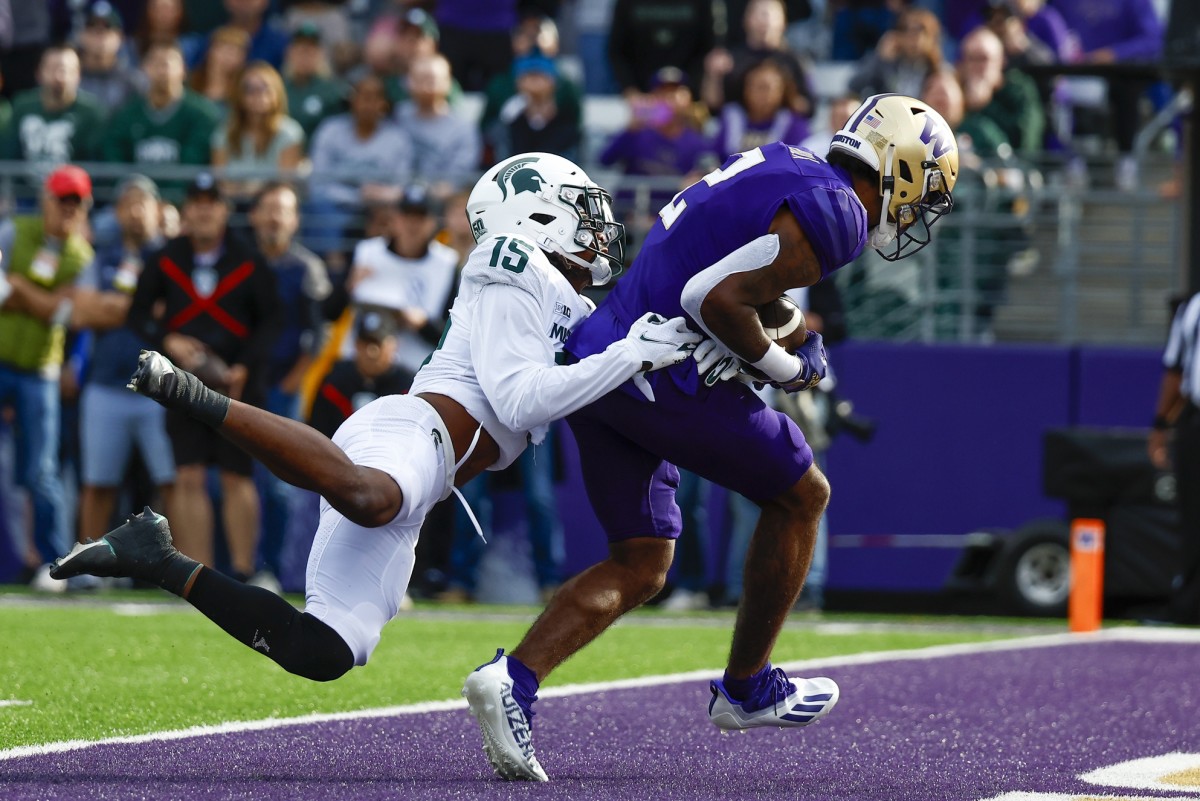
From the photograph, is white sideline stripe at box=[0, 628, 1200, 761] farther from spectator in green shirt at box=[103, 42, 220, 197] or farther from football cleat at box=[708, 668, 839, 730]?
spectator in green shirt at box=[103, 42, 220, 197]

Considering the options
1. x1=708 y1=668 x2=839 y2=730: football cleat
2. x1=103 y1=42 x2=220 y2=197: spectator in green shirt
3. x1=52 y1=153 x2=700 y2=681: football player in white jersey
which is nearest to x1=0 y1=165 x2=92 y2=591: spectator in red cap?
x1=103 y1=42 x2=220 y2=197: spectator in green shirt

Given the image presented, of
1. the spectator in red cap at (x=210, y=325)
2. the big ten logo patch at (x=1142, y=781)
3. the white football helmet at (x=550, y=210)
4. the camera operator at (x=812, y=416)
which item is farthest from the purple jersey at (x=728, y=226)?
the spectator in red cap at (x=210, y=325)

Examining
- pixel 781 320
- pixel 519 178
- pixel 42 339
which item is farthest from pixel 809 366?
pixel 42 339

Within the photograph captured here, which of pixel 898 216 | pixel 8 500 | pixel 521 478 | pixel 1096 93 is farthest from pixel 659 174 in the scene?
pixel 898 216

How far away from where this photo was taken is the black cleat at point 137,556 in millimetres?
4145

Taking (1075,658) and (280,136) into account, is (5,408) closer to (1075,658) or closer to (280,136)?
(280,136)

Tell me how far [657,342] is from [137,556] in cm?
123

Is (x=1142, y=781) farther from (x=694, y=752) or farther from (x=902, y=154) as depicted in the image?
(x=902, y=154)

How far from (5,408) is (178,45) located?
140 inches

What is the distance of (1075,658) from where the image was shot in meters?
7.57

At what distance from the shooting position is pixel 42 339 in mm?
10219

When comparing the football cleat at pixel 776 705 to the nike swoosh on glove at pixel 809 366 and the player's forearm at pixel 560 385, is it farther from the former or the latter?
the player's forearm at pixel 560 385

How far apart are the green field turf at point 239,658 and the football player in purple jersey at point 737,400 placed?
1.20 m

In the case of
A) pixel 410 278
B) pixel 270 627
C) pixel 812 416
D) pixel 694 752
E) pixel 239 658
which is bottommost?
pixel 239 658
